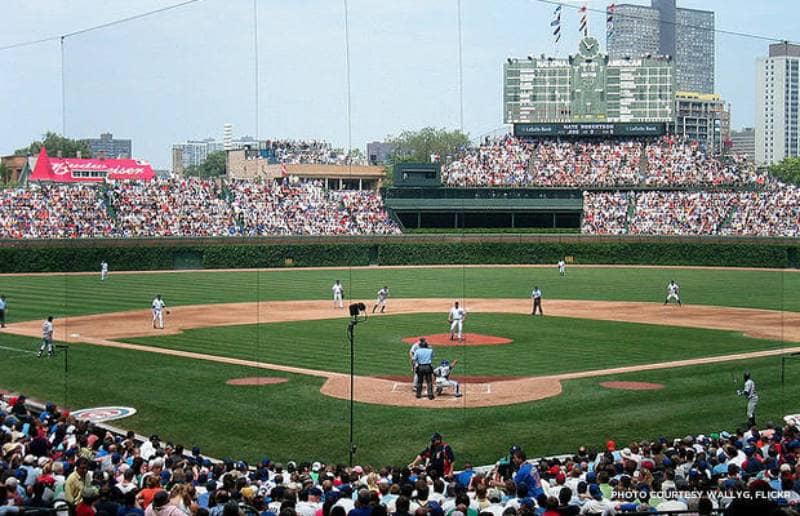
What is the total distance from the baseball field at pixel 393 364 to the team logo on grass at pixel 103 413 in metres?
0.40

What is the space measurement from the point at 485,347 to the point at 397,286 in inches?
797

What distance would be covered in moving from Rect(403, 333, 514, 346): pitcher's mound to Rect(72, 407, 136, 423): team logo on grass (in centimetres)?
1102

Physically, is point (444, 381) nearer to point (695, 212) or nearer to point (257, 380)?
point (257, 380)

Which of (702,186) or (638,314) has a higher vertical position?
(702,186)

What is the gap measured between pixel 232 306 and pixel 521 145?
39.4 metres

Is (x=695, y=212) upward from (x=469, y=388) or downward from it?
upward

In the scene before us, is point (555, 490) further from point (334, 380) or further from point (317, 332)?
point (317, 332)

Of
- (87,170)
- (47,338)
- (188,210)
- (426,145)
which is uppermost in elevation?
(426,145)

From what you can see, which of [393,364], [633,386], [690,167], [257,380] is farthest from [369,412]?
[690,167]

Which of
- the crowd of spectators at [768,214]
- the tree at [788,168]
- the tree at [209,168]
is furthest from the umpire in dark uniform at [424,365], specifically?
the tree at [788,168]

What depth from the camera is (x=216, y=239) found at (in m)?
55.5

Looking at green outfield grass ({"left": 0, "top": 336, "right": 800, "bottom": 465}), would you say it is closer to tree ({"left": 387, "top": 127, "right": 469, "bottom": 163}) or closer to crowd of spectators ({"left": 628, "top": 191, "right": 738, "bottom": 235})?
crowd of spectators ({"left": 628, "top": 191, "right": 738, "bottom": 235})

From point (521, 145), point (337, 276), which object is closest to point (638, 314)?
point (337, 276)

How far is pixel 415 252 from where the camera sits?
59.8m
